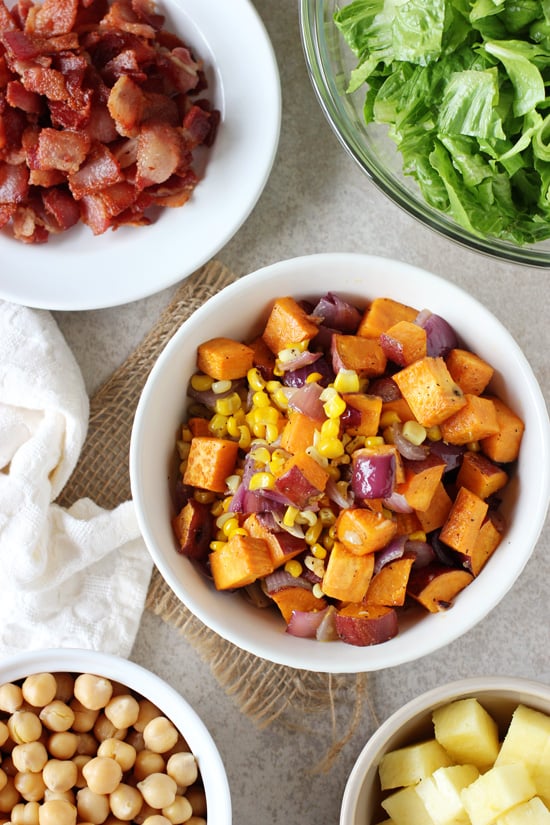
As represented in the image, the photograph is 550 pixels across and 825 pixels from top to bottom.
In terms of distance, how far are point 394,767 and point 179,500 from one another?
874 millimetres

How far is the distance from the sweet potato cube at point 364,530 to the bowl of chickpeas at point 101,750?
606 millimetres

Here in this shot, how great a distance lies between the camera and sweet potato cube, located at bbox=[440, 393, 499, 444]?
2.21 metres

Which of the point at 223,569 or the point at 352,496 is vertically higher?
the point at 352,496

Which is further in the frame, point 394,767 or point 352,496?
point 394,767

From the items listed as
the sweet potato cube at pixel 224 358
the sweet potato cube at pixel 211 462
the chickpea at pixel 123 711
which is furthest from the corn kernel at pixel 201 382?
the chickpea at pixel 123 711

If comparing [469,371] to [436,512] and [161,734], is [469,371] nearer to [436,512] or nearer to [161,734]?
[436,512]

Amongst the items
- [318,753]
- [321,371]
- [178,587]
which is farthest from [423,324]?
[318,753]

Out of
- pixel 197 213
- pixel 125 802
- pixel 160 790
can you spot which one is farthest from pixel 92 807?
pixel 197 213

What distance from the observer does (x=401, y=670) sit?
2.72m

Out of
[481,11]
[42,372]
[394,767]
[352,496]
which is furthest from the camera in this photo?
[42,372]

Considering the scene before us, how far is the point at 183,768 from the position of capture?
2.39 m

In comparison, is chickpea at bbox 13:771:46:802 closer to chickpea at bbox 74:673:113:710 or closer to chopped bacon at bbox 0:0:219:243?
chickpea at bbox 74:673:113:710

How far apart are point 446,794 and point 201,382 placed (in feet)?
3.85

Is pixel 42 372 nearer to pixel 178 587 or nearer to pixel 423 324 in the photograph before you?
pixel 178 587
